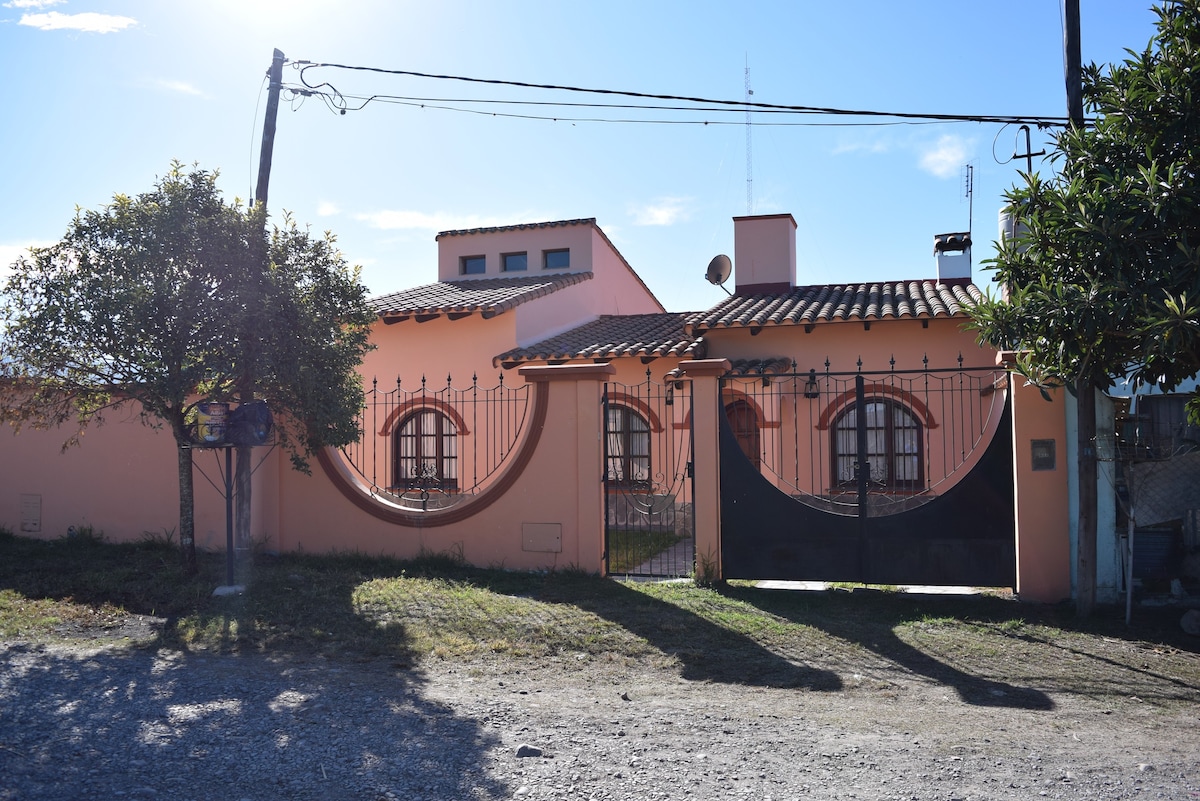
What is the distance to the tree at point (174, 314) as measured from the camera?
759 cm

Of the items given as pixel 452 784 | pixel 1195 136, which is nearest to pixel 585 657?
pixel 452 784

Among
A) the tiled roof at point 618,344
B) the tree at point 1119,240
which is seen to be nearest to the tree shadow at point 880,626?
the tree at point 1119,240

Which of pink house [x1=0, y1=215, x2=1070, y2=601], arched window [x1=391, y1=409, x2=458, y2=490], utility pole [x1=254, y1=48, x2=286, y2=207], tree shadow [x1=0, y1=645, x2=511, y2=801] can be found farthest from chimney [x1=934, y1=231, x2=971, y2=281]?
tree shadow [x1=0, y1=645, x2=511, y2=801]

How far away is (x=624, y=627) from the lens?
668 centimetres

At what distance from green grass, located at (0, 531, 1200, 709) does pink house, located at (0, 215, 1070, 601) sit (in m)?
0.43

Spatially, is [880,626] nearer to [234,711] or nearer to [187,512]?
[234,711]

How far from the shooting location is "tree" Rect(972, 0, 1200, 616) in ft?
17.4

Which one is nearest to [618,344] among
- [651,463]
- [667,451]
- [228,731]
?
[667,451]

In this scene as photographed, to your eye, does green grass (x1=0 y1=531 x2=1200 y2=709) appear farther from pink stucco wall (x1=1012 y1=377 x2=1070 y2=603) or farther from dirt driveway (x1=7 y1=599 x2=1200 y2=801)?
pink stucco wall (x1=1012 y1=377 x2=1070 y2=603)

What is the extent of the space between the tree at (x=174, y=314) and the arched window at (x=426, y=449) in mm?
7041

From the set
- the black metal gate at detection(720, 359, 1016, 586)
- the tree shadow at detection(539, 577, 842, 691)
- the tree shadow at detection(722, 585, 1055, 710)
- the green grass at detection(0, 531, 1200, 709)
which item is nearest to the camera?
the tree shadow at detection(722, 585, 1055, 710)

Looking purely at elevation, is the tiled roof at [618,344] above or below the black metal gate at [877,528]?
above

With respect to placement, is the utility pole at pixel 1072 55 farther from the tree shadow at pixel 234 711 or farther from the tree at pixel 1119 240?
the tree shadow at pixel 234 711

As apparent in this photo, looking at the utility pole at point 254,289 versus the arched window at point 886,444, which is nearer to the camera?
the utility pole at point 254,289
